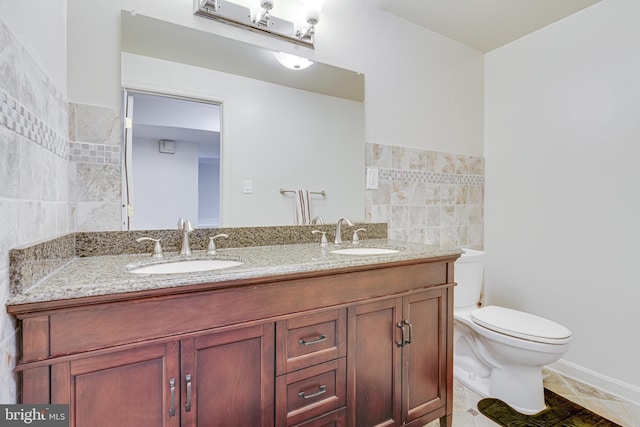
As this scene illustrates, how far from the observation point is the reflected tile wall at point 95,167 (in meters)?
1.26

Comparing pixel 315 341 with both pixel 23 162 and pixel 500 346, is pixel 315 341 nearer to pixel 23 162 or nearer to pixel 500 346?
pixel 23 162

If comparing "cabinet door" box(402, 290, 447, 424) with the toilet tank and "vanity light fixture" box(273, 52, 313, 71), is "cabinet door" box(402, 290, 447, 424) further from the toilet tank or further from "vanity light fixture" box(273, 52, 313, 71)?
"vanity light fixture" box(273, 52, 313, 71)

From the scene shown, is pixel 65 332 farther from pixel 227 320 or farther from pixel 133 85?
pixel 133 85

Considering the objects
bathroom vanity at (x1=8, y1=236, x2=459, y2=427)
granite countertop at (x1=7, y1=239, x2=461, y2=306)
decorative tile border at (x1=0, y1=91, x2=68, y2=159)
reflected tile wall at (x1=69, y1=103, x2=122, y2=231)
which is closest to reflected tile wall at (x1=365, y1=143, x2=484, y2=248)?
granite countertop at (x1=7, y1=239, x2=461, y2=306)

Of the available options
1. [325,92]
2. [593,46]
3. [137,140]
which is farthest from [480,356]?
[137,140]

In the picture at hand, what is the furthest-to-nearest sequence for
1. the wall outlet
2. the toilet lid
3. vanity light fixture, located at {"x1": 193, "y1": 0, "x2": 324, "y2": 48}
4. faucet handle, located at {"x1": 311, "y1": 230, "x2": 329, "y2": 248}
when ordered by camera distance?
the wall outlet
faucet handle, located at {"x1": 311, "y1": 230, "x2": 329, "y2": 248}
the toilet lid
vanity light fixture, located at {"x1": 193, "y1": 0, "x2": 324, "y2": 48}

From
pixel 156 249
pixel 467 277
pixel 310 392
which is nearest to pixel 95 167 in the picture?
pixel 156 249

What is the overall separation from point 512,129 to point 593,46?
630 mm

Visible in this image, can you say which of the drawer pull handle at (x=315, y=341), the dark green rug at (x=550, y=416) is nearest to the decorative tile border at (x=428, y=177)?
the drawer pull handle at (x=315, y=341)

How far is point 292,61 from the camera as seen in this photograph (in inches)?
67.9

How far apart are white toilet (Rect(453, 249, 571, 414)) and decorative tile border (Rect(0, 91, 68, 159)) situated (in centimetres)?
210

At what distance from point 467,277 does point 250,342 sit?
1.56 m

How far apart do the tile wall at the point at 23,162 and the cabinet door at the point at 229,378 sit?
40cm

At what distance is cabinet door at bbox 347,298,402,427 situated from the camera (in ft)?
4.05
